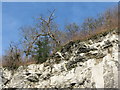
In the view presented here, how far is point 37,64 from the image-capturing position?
12977 millimetres

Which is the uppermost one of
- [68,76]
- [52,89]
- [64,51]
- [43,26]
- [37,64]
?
[43,26]

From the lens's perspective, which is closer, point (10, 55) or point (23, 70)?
point (23, 70)

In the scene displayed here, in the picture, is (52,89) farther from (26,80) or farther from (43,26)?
(43,26)

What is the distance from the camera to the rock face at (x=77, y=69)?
9.88m

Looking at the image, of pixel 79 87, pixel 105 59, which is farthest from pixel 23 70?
pixel 105 59

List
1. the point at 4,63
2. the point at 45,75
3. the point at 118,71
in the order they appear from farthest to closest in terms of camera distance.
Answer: the point at 4,63 → the point at 45,75 → the point at 118,71

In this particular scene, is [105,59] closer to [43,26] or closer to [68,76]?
[68,76]

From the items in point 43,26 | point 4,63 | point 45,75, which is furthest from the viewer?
point 43,26

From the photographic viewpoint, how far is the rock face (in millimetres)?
9883

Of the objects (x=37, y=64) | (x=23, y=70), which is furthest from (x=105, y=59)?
(x=23, y=70)

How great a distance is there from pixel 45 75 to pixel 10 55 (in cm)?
502

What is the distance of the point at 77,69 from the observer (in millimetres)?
10969

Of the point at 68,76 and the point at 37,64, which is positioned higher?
the point at 37,64

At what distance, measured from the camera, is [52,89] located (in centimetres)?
1119
